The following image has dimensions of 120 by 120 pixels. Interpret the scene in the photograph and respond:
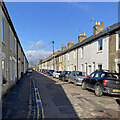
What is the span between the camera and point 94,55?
17906 mm

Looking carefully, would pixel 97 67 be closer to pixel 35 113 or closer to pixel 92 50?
pixel 92 50

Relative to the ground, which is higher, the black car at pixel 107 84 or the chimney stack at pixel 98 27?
the chimney stack at pixel 98 27

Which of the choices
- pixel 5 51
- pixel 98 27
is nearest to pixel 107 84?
pixel 5 51

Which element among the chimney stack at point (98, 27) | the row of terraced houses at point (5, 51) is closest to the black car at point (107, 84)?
the row of terraced houses at point (5, 51)

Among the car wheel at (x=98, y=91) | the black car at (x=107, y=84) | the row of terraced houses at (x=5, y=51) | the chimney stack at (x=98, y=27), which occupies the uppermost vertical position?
the chimney stack at (x=98, y=27)

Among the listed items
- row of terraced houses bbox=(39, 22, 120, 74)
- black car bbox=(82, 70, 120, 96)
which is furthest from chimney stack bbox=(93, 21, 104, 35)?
black car bbox=(82, 70, 120, 96)

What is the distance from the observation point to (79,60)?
23.1 metres

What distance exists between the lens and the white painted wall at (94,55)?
1522 cm

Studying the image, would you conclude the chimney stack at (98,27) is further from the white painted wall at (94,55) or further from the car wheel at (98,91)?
the car wheel at (98,91)

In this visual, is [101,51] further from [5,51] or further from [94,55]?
[5,51]

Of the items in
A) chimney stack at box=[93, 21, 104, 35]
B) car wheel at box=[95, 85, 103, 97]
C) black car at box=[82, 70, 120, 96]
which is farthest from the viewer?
chimney stack at box=[93, 21, 104, 35]

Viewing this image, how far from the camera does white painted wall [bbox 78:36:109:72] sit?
15220 mm

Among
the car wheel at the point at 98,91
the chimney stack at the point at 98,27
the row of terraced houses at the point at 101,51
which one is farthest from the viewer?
the chimney stack at the point at 98,27

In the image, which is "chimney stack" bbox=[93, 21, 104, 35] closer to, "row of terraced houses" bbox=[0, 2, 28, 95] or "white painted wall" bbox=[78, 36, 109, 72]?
"white painted wall" bbox=[78, 36, 109, 72]
